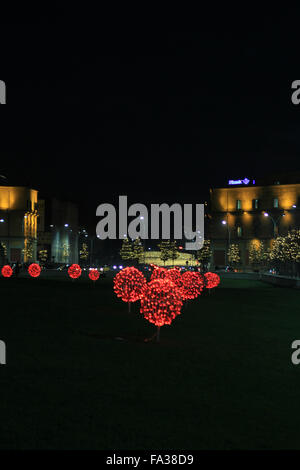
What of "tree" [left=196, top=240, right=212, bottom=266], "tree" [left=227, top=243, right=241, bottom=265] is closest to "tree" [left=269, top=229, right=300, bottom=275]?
"tree" [left=227, top=243, right=241, bottom=265]

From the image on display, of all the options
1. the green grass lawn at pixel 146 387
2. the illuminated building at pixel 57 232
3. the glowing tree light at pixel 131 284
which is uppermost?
the illuminated building at pixel 57 232

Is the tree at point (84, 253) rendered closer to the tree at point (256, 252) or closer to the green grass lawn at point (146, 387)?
the tree at point (256, 252)

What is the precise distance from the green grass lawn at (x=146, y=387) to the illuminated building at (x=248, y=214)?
356 ft

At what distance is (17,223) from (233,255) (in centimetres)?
5394

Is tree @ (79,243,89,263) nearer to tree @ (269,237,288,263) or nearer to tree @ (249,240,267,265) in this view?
tree @ (249,240,267,265)

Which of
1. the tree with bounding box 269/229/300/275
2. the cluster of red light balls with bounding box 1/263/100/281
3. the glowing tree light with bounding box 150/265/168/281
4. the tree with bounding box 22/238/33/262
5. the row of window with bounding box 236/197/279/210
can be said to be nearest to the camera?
the glowing tree light with bounding box 150/265/168/281

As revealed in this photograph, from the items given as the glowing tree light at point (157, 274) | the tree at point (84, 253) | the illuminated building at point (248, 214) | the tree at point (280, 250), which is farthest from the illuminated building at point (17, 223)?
the glowing tree light at point (157, 274)

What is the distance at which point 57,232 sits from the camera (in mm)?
156875

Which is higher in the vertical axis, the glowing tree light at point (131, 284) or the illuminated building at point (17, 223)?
the illuminated building at point (17, 223)

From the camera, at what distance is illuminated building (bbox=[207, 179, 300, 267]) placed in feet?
411

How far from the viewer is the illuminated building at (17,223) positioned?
136 metres

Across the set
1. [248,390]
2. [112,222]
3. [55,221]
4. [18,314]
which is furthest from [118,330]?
[112,222]

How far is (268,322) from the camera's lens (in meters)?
22.6

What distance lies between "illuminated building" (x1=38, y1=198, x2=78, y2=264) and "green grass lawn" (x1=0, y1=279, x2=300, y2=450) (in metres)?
129
